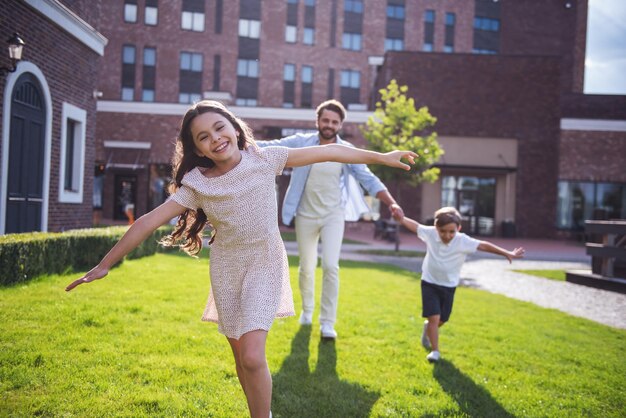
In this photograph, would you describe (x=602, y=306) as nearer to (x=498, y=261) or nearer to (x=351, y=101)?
(x=498, y=261)

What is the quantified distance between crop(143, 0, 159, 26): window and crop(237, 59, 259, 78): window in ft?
19.8

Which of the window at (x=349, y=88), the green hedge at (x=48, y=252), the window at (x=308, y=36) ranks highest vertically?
the window at (x=308, y=36)

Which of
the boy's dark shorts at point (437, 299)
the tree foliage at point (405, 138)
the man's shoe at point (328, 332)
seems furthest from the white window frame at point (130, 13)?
the boy's dark shorts at point (437, 299)

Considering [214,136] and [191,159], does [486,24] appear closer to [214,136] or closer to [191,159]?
[191,159]

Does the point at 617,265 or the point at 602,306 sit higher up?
the point at 617,265

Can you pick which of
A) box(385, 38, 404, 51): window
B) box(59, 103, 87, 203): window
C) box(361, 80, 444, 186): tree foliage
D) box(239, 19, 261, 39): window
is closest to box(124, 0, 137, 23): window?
box(239, 19, 261, 39): window

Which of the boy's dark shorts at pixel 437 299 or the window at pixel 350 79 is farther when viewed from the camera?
the window at pixel 350 79

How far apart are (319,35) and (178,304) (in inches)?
1282

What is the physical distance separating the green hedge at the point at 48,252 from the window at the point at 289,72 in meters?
26.8

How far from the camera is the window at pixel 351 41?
119 ft

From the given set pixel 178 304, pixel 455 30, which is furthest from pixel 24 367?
pixel 455 30

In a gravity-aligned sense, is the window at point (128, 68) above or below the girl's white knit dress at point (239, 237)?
above

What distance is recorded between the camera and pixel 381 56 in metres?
36.7

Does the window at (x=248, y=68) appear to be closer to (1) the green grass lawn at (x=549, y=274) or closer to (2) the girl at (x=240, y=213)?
(1) the green grass lawn at (x=549, y=274)
